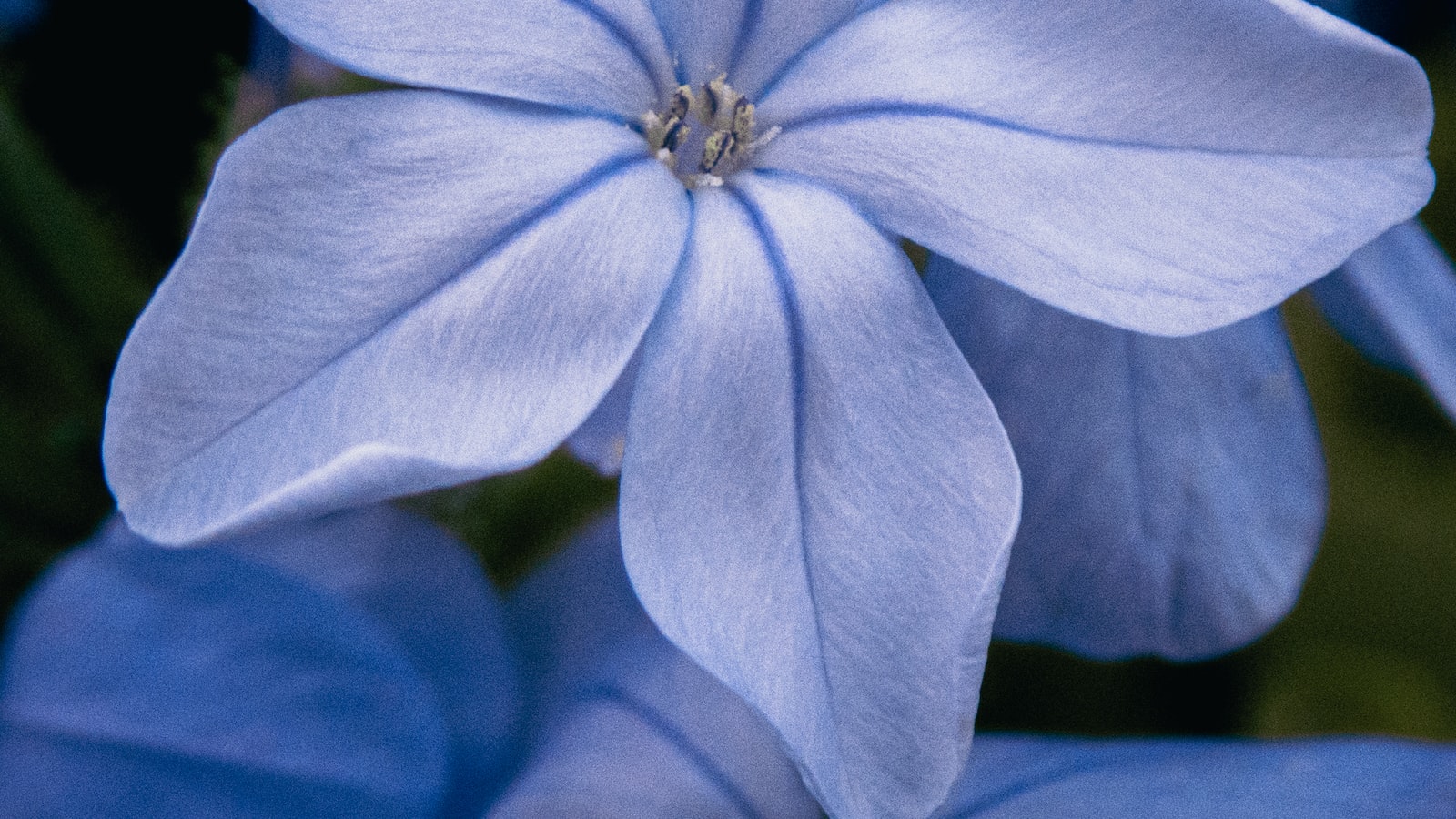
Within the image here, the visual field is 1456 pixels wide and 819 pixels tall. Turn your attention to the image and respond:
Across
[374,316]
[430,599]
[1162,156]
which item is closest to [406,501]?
[430,599]

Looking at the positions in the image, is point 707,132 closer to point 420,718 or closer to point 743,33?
point 743,33

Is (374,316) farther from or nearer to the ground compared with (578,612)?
farther from the ground

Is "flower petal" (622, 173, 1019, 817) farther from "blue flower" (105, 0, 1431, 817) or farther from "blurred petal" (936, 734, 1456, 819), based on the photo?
"blurred petal" (936, 734, 1456, 819)

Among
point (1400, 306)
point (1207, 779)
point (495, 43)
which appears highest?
point (495, 43)

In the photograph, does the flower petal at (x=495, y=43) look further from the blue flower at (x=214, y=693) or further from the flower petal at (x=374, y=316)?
the blue flower at (x=214, y=693)

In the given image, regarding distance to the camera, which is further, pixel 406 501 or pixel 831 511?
pixel 406 501

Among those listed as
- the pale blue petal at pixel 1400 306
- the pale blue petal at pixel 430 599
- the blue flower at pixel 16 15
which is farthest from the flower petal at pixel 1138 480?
the blue flower at pixel 16 15

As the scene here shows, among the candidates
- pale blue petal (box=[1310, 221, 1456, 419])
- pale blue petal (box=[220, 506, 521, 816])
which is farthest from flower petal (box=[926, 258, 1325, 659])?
pale blue petal (box=[220, 506, 521, 816])
